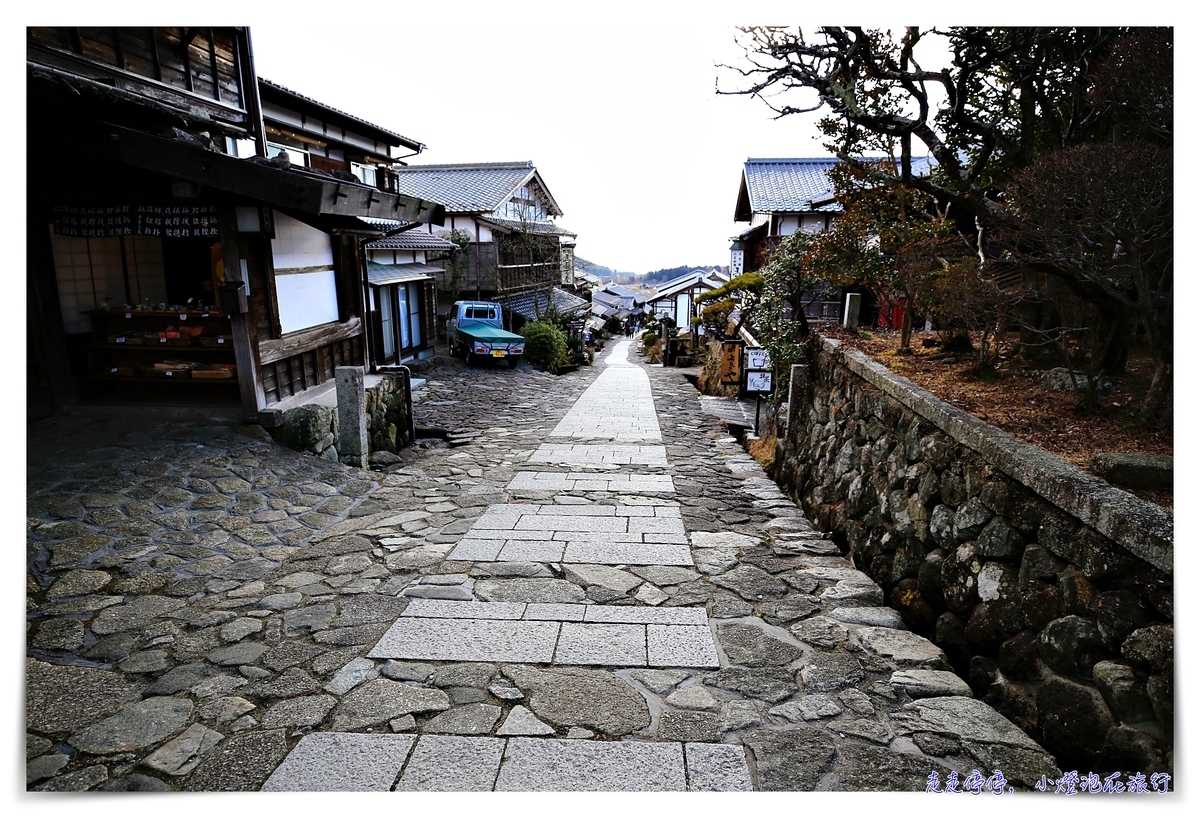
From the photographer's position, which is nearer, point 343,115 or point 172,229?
point 172,229

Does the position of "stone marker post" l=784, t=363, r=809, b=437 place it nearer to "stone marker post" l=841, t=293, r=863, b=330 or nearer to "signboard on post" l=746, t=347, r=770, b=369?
"stone marker post" l=841, t=293, r=863, b=330

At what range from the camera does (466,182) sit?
105ft

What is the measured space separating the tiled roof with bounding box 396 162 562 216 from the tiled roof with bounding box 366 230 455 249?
4.74 meters

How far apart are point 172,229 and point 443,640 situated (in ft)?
21.4

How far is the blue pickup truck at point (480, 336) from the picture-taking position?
2197 centimetres

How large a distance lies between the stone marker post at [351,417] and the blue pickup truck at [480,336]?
12946 millimetres

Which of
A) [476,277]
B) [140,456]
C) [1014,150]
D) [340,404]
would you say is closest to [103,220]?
[140,456]

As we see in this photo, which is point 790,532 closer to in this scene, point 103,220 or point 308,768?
point 308,768

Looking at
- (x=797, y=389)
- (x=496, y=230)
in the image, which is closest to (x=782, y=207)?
(x=496, y=230)

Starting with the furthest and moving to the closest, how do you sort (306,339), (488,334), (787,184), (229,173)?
(787,184) < (488,334) < (306,339) < (229,173)

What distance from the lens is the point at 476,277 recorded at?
27203 millimetres

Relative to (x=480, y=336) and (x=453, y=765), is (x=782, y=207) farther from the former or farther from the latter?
(x=453, y=765)

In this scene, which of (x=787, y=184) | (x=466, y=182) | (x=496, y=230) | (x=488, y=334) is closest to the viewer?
(x=488, y=334)

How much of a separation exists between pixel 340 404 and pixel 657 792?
24.8 feet
